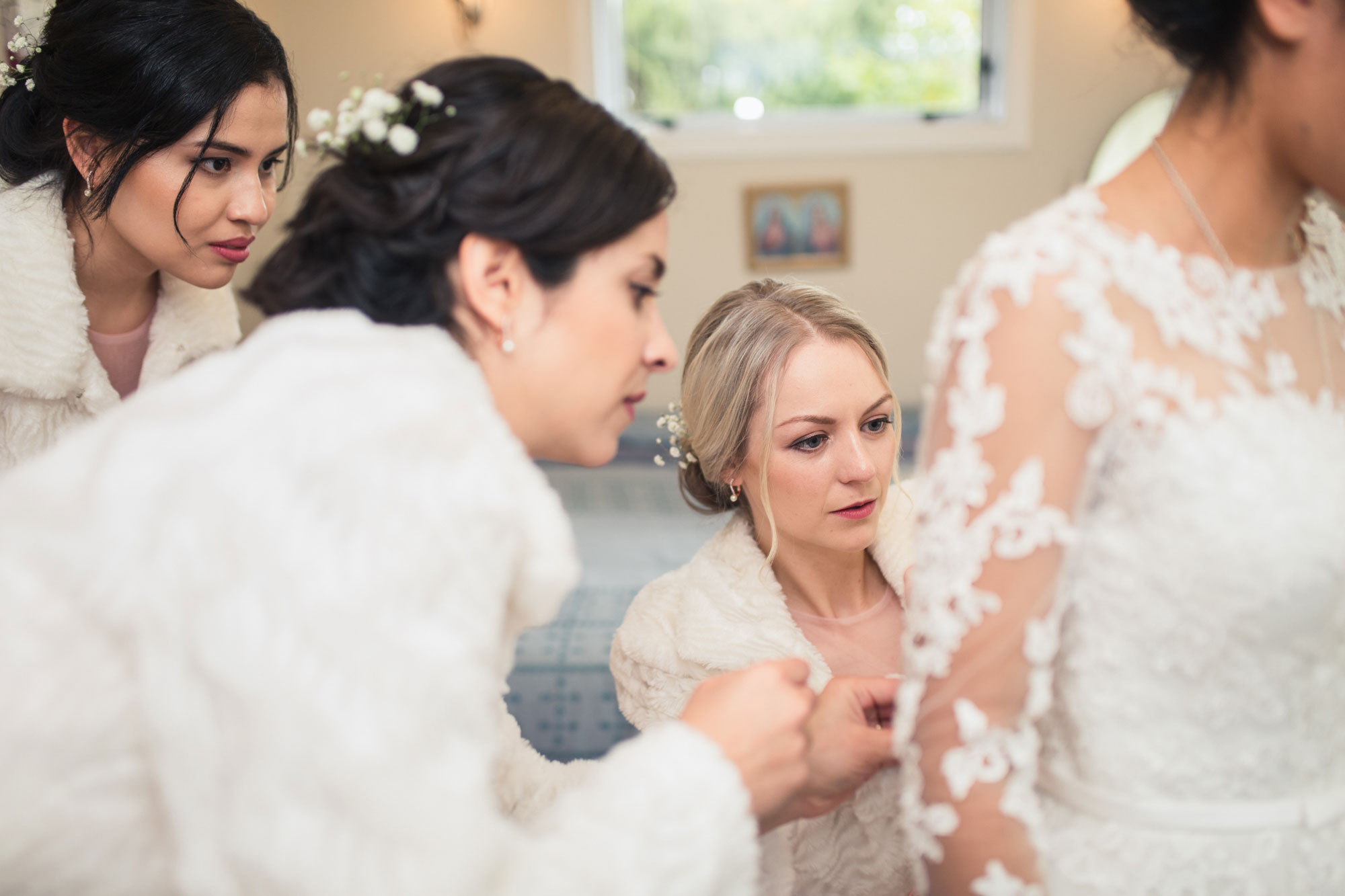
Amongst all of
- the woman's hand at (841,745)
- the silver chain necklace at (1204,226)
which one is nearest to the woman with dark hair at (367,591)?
the woman's hand at (841,745)

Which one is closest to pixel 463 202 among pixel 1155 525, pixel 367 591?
pixel 367 591

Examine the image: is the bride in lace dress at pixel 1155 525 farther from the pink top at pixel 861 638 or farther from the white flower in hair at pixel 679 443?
the white flower in hair at pixel 679 443

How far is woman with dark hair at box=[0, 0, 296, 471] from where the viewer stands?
63.4 inches

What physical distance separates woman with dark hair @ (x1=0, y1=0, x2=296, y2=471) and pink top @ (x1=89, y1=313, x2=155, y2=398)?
4cm

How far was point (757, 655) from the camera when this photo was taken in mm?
1610

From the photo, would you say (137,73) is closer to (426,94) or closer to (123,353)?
(123,353)

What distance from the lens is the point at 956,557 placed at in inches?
33.7

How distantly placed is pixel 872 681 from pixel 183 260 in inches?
53.1

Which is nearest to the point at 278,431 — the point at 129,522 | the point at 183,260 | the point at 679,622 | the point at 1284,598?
the point at 129,522

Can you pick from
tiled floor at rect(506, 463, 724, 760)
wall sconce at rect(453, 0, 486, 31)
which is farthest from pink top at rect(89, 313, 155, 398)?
wall sconce at rect(453, 0, 486, 31)

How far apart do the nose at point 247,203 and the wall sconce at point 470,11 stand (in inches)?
98.0

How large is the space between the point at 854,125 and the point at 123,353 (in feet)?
10.00

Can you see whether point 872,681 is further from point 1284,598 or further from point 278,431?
point 278,431

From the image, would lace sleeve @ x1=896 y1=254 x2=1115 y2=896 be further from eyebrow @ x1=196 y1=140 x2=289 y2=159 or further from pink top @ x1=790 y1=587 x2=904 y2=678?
eyebrow @ x1=196 y1=140 x2=289 y2=159
